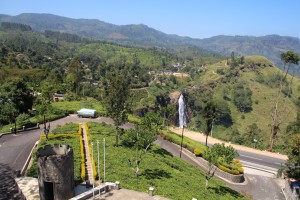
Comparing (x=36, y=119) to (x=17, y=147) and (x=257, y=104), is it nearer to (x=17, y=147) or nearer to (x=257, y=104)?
(x=17, y=147)

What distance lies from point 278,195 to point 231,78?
131m

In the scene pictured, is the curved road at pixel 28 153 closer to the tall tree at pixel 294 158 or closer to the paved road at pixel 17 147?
the paved road at pixel 17 147

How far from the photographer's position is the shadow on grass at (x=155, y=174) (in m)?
27.5

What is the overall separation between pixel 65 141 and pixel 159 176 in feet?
41.2

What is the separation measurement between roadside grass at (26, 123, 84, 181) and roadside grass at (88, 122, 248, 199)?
1985 millimetres

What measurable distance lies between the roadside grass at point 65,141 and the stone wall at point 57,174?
16.5ft

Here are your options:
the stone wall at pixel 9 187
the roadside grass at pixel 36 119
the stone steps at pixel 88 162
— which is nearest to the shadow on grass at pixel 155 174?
the stone steps at pixel 88 162

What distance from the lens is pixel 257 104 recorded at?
5448 inches

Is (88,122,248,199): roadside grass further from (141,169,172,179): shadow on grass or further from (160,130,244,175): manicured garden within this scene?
(160,130,244,175): manicured garden

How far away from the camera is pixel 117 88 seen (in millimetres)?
31797

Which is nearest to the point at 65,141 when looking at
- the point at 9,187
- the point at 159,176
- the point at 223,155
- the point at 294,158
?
the point at 9,187

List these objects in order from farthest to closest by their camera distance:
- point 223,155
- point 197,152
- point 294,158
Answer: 1. point 197,152
2. point 294,158
3. point 223,155

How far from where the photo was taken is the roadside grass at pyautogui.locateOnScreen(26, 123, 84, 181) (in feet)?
85.9

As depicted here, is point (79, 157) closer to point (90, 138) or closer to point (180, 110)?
point (90, 138)
